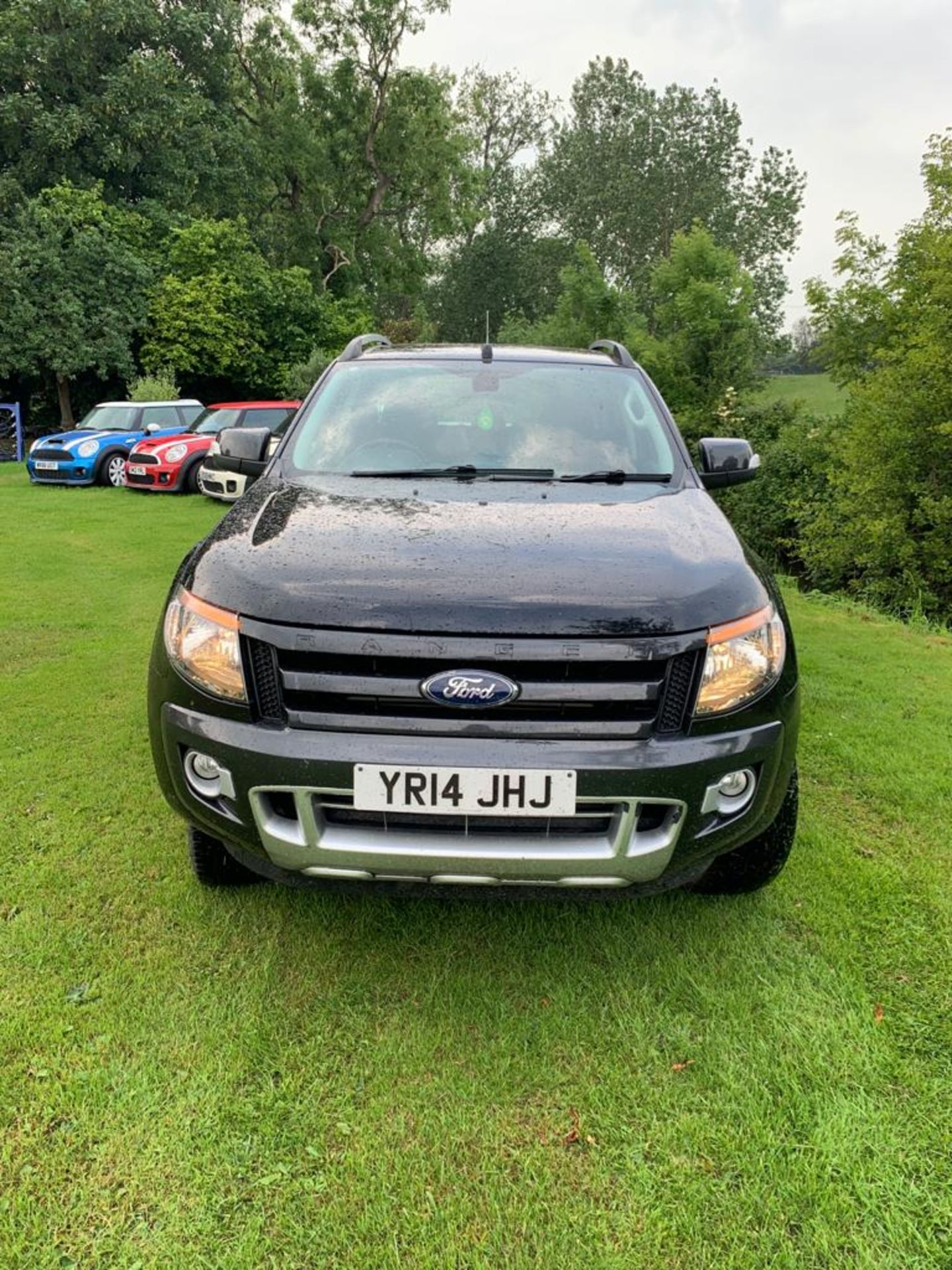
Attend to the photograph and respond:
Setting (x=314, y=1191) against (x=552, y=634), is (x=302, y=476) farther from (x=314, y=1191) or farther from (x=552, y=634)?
(x=314, y=1191)

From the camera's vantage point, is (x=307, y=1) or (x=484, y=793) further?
(x=307, y=1)

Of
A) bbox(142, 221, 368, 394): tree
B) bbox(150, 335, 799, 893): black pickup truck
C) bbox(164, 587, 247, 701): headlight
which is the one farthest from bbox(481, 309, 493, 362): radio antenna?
Result: bbox(142, 221, 368, 394): tree

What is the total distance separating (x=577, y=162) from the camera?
34.2m

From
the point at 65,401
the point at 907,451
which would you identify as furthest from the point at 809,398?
the point at 65,401

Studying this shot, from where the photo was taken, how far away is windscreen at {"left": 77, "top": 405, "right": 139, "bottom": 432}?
46.9 feet

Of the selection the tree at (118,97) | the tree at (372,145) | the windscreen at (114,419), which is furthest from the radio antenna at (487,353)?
the tree at (372,145)

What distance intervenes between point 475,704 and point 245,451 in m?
1.96

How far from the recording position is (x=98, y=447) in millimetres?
13547

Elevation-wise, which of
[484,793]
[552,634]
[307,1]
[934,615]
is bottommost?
[934,615]

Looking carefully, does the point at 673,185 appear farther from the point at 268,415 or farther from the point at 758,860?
the point at 758,860

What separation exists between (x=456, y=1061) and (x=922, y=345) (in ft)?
28.0

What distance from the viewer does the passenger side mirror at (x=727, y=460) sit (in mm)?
3197

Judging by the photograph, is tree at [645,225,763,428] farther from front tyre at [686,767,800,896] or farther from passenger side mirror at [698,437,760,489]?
front tyre at [686,767,800,896]

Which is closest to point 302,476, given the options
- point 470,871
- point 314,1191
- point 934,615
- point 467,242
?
point 470,871
